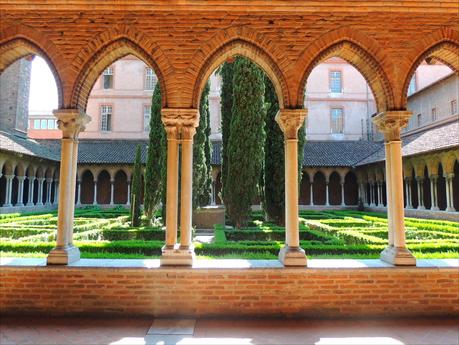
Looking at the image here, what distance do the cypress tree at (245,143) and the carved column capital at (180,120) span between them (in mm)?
6495

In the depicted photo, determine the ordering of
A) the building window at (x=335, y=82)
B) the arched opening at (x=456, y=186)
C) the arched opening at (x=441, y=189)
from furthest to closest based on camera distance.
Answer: the building window at (x=335, y=82)
the arched opening at (x=441, y=189)
the arched opening at (x=456, y=186)

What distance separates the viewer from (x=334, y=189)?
24.6 m

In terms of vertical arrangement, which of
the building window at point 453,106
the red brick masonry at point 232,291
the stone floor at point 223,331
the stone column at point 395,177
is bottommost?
the stone floor at point 223,331

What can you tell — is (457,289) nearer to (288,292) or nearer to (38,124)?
(288,292)

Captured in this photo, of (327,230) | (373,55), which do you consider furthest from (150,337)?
(327,230)

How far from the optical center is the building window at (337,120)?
29.1 metres

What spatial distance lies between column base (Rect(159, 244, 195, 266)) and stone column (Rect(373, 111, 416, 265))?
2982 mm

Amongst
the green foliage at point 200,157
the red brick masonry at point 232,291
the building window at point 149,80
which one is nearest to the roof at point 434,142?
the green foliage at point 200,157

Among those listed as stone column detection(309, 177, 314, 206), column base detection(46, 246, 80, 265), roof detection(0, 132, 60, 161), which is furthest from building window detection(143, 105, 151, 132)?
column base detection(46, 246, 80, 265)

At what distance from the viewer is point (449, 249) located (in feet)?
22.0

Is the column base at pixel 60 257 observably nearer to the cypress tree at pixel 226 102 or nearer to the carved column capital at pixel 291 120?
the carved column capital at pixel 291 120

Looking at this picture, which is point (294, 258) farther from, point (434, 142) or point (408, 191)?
point (408, 191)

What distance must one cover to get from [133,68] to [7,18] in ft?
81.5

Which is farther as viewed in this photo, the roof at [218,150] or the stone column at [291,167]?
the roof at [218,150]
